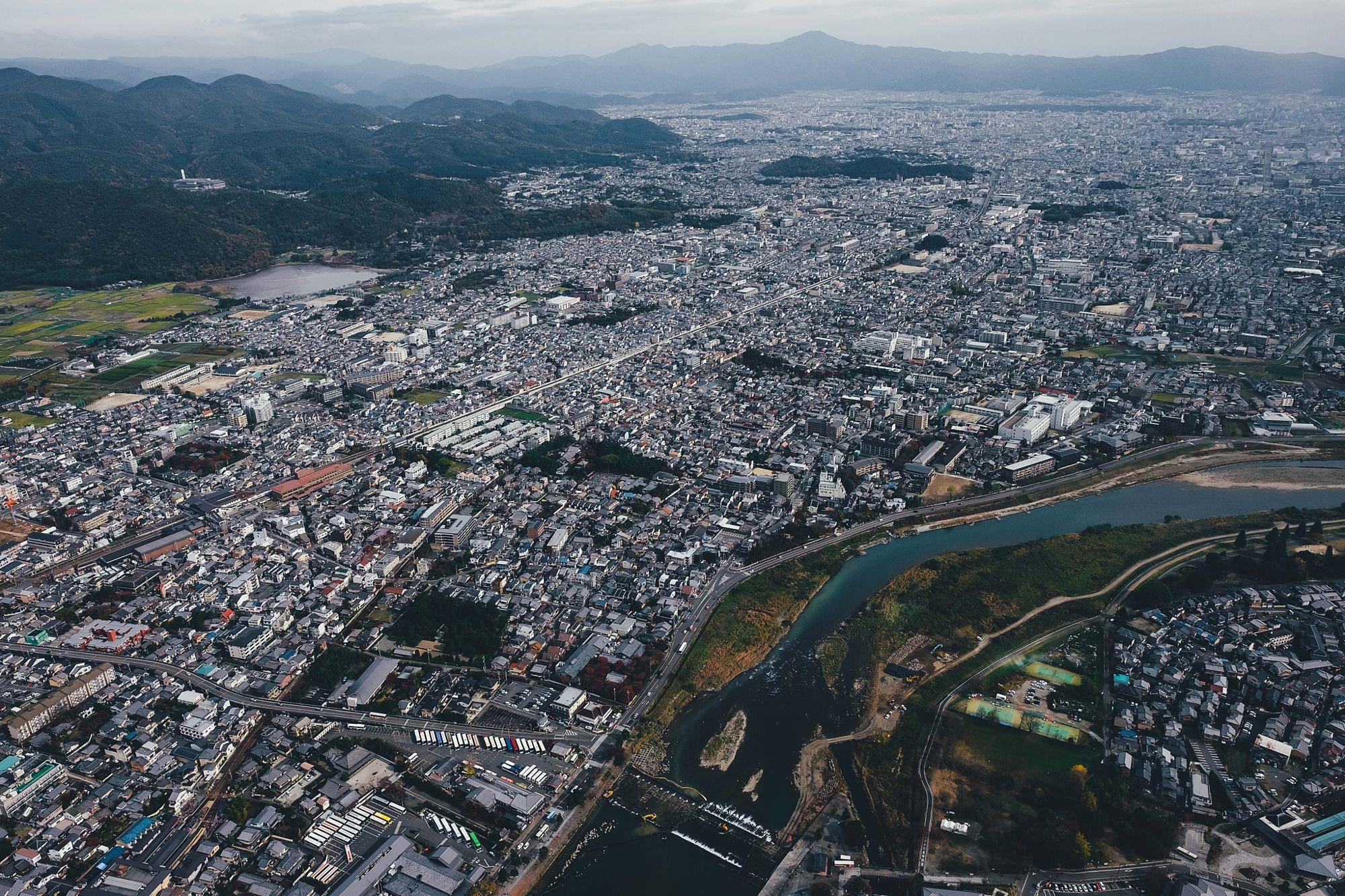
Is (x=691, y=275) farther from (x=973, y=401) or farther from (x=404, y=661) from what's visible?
(x=404, y=661)

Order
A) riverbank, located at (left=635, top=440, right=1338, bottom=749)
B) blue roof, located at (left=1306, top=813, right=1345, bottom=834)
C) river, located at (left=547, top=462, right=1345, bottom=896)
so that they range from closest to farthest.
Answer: blue roof, located at (left=1306, top=813, right=1345, bottom=834) < river, located at (left=547, top=462, right=1345, bottom=896) < riverbank, located at (left=635, top=440, right=1338, bottom=749)

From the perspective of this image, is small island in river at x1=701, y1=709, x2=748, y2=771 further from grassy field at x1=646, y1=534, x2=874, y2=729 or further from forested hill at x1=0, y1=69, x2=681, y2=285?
forested hill at x1=0, y1=69, x2=681, y2=285

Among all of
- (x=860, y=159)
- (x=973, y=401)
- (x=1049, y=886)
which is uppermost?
(x=860, y=159)

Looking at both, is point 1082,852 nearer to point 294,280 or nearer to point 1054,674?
point 1054,674

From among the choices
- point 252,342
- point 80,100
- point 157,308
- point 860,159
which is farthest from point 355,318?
point 80,100

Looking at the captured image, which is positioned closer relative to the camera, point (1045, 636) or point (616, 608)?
point (1045, 636)

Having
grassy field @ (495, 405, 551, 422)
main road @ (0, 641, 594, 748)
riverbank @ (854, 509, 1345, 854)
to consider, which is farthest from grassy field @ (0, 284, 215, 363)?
riverbank @ (854, 509, 1345, 854)

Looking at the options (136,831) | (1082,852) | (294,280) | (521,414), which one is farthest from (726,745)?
(294,280)
